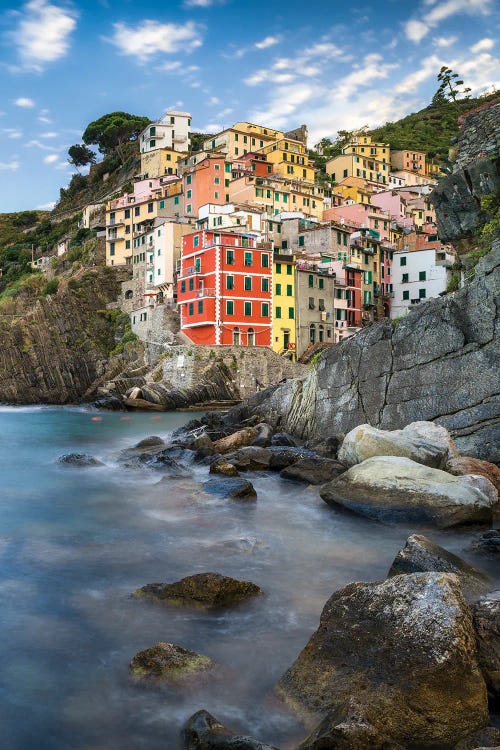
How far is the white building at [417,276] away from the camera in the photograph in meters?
63.3

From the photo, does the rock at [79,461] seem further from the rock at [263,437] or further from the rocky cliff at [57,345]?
the rocky cliff at [57,345]

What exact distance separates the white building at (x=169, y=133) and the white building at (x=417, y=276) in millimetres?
45469

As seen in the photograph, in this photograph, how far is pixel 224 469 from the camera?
17.6 metres

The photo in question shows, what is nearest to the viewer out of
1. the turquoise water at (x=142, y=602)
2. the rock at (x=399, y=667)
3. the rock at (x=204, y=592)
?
the rock at (x=399, y=667)

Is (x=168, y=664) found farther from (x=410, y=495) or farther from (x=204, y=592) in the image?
(x=410, y=495)

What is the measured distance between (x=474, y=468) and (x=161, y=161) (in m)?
87.0

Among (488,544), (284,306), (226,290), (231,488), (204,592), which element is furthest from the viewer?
(284,306)

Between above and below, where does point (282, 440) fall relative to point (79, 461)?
above

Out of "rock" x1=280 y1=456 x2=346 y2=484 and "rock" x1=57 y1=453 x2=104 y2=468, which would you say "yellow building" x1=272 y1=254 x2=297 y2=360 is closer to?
"rock" x1=57 y1=453 x2=104 y2=468

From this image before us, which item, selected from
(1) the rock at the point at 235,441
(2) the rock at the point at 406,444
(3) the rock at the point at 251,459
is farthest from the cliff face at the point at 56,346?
(2) the rock at the point at 406,444

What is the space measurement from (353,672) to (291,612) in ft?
7.80

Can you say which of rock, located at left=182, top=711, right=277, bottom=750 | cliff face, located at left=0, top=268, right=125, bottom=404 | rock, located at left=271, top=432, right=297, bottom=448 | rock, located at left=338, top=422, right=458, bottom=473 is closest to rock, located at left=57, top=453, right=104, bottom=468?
rock, located at left=271, top=432, right=297, bottom=448

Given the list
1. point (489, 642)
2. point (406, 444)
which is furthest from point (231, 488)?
point (489, 642)

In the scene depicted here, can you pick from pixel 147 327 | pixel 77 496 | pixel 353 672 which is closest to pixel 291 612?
pixel 353 672
